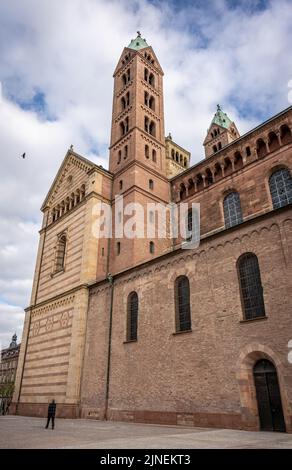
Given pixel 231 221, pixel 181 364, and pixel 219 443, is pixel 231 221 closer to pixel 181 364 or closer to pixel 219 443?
pixel 181 364

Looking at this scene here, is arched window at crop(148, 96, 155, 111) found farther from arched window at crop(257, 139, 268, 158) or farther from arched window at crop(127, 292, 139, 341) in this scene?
arched window at crop(127, 292, 139, 341)

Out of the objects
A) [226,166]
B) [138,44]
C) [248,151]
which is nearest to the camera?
[248,151]

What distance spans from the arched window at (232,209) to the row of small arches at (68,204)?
41.1 feet

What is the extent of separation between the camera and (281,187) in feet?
66.5

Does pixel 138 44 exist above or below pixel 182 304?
above

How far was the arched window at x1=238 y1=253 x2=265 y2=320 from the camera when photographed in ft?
44.0

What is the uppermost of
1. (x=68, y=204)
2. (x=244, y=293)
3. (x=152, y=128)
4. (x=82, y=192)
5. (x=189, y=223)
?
(x=152, y=128)

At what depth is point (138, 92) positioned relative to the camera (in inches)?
1267

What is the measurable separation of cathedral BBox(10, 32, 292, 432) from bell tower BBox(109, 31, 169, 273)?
14 centimetres

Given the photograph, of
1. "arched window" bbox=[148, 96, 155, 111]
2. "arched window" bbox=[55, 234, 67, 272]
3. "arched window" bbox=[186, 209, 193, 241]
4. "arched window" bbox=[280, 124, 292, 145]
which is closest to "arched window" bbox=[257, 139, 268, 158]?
"arched window" bbox=[280, 124, 292, 145]

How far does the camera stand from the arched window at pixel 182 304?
52.3 feet

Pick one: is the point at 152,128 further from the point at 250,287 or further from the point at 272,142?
the point at 250,287

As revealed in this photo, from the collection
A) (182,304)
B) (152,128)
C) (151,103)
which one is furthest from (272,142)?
(151,103)

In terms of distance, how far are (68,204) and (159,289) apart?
1626 centimetres
